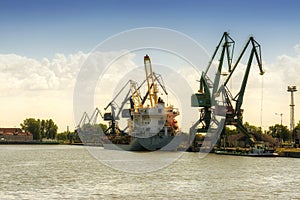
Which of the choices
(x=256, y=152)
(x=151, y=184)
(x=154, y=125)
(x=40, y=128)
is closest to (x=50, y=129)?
(x=40, y=128)

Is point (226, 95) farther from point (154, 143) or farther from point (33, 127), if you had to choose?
point (33, 127)

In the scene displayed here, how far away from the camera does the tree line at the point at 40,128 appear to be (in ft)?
607

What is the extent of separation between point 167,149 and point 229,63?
20998 mm

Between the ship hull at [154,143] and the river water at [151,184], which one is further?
the ship hull at [154,143]

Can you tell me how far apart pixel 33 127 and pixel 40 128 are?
8.46ft

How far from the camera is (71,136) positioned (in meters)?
186

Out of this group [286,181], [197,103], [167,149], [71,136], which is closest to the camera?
[286,181]

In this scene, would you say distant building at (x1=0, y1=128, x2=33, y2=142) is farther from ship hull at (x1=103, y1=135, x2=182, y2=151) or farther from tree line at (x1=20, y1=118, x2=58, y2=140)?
ship hull at (x1=103, y1=135, x2=182, y2=151)

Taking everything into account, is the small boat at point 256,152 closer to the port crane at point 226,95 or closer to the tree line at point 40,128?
the port crane at point 226,95

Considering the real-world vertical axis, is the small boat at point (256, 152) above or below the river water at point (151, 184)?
above

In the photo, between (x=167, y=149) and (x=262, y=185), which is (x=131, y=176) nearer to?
(x=262, y=185)

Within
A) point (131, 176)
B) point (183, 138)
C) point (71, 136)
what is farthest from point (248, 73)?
point (71, 136)

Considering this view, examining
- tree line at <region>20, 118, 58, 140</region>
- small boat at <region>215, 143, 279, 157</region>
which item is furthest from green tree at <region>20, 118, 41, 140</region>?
small boat at <region>215, 143, 279, 157</region>

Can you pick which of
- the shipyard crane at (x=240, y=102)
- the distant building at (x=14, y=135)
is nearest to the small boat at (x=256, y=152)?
the shipyard crane at (x=240, y=102)
